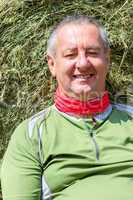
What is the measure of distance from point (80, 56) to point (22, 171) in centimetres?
40

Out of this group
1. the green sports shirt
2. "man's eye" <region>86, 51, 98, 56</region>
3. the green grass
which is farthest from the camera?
the green grass

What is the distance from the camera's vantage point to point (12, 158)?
4.81ft

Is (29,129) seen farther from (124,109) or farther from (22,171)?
(124,109)

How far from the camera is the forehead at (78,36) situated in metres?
1.51

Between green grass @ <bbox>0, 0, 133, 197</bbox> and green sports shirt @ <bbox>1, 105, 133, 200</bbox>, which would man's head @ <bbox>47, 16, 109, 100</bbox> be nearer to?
green sports shirt @ <bbox>1, 105, 133, 200</bbox>

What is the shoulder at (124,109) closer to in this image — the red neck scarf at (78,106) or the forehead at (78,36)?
the red neck scarf at (78,106)

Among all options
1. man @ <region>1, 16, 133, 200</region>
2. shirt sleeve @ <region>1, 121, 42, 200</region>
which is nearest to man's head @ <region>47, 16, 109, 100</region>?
man @ <region>1, 16, 133, 200</region>

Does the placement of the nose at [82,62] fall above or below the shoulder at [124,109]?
above

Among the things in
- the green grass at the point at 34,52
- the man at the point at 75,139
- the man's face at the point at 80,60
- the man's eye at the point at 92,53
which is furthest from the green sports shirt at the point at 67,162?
the green grass at the point at 34,52

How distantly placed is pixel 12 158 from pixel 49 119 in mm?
176

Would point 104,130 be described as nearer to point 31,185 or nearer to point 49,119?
point 49,119

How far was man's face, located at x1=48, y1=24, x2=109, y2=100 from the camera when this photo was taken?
1.51 metres

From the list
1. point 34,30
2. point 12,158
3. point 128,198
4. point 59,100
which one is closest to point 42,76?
point 34,30

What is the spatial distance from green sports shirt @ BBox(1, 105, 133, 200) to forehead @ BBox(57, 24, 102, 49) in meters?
0.24
